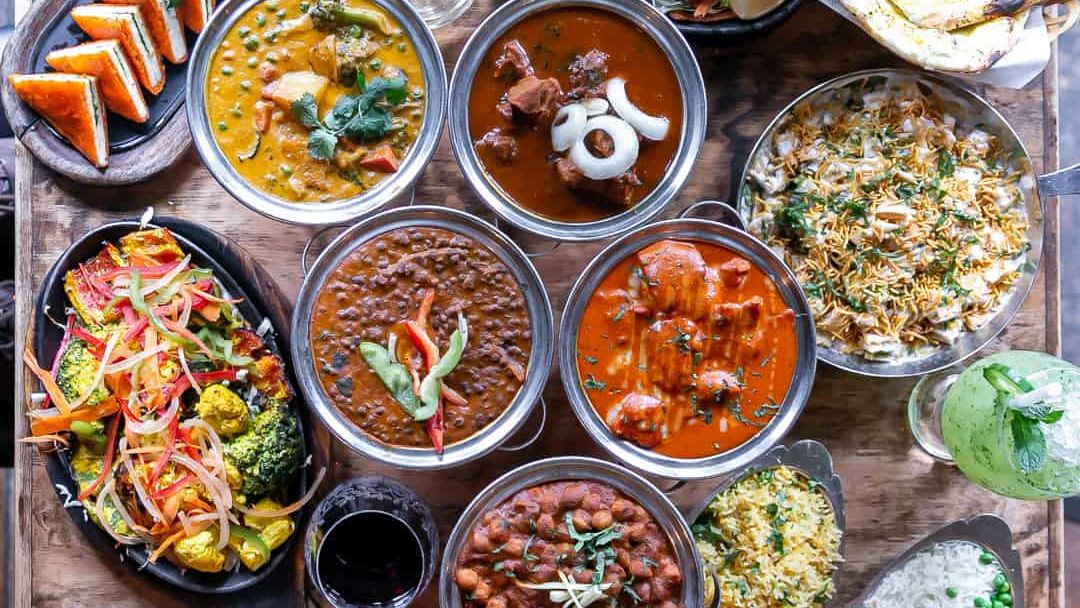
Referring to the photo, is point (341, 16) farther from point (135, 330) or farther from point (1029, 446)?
point (1029, 446)

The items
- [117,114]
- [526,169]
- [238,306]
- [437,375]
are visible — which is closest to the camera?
[437,375]

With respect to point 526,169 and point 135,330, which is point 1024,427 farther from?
point 135,330

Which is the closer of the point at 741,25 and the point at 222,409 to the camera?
the point at 222,409

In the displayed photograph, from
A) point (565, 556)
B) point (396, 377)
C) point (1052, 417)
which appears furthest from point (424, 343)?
point (1052, 417)

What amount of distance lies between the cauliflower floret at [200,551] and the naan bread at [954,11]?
3.14 metres

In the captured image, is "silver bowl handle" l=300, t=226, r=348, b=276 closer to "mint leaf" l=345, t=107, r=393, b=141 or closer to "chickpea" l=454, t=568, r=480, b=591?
"mint leaf" l=345, t=107, r=393, b=141

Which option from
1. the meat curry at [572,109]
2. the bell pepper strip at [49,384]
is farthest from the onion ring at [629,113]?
the bell pepper strip at [49,384]

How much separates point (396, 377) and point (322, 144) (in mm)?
866

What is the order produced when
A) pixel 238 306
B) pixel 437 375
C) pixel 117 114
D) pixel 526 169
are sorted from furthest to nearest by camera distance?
pixel 117 114, pixel 238 306, pixel 526 169, pixel 437 375

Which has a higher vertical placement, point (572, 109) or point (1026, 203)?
point (572, 109)

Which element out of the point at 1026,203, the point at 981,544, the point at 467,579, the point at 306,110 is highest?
the point at 306,110

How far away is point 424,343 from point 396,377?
0.15 metres

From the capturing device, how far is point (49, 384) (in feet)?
10.4

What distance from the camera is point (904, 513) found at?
3533 mm
